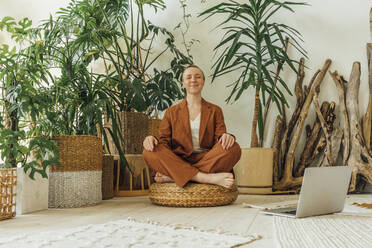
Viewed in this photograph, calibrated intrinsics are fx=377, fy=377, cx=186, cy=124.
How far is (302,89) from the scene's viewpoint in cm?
356

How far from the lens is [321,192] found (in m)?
1.79

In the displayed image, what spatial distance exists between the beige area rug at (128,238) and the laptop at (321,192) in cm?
44

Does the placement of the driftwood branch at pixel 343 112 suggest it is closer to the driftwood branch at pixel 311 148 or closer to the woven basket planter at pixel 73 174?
the driftwood branch at pixel 311 148

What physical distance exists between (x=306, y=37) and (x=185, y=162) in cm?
194

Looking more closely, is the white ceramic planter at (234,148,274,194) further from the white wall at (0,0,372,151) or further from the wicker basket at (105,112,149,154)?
the wicker basket at (105,112,149,154)

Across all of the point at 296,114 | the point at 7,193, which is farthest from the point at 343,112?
the point at 7,193

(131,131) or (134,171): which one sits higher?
(131,131)

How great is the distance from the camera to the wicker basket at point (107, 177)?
287 centimetres

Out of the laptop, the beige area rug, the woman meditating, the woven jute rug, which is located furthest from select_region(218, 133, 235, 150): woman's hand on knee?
the beige area rug

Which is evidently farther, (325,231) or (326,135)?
(326,135)

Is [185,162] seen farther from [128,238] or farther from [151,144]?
[128,238]

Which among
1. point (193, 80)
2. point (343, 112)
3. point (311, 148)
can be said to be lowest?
point (311, 148)

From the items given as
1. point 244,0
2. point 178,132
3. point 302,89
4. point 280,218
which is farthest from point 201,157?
point 244,0

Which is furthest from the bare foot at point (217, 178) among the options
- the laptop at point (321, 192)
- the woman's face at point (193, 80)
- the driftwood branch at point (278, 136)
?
the driftwood branch at point (278, 136)
